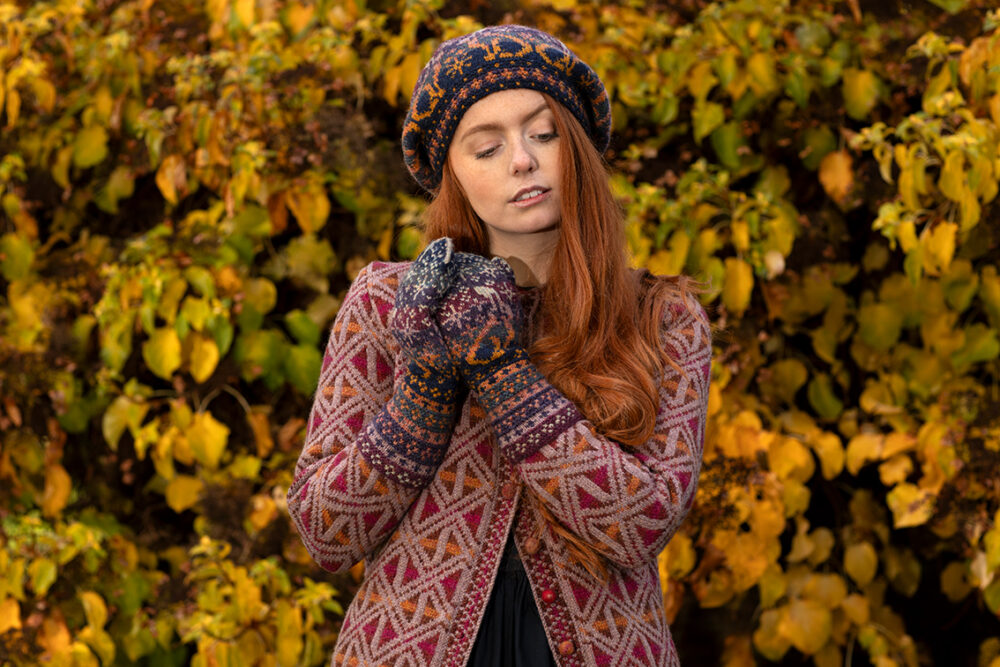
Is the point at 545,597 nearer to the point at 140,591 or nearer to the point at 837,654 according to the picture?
the point at 837,654

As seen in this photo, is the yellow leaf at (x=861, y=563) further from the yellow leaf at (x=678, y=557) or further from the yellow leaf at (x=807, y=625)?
the yellow leaf at (x=678, y=557)

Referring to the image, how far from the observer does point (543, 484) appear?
1139 mm

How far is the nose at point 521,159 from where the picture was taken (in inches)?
49.6

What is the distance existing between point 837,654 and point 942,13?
151 centimetres

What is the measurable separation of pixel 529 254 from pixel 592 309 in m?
0.13

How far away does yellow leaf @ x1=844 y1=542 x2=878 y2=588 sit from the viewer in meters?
2.39

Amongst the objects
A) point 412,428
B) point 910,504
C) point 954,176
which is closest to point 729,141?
point 954,176

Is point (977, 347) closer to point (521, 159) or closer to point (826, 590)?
point (826, 590)

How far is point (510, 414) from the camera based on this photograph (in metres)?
1.15

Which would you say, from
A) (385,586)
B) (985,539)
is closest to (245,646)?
(385,586)

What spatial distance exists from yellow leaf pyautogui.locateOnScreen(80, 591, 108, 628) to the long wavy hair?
1.57m

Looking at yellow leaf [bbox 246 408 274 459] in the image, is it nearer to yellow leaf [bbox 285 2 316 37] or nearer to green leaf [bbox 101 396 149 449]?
green leaf [bbox 101 396 149 449]

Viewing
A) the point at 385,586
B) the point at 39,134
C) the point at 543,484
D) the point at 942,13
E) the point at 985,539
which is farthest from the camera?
the point at 39,134

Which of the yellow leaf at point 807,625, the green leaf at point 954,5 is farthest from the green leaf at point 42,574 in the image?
the green leaf at point 954,5
